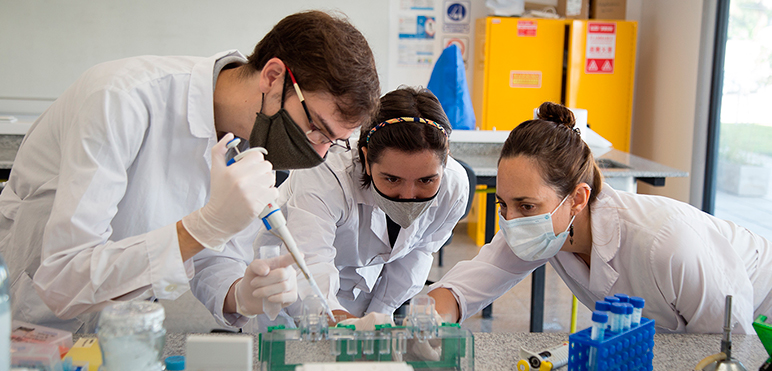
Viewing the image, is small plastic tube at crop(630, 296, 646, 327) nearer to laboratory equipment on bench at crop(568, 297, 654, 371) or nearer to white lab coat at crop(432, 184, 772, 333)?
laboratory equipment on bench at crop(568, 297, 654, 371)

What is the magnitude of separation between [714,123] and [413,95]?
12.1 feet

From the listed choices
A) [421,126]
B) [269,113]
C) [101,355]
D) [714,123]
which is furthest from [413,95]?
[714,123]

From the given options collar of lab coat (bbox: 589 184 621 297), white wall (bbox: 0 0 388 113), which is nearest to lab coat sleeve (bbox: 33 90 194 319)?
collar of lab coat (bbox: 589 184 621 297)

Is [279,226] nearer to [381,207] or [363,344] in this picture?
[363,344]

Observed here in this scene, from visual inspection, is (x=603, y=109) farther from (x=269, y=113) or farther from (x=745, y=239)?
(x=269, y=113)

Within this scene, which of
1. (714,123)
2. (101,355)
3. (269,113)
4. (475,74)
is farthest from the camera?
(475,74)

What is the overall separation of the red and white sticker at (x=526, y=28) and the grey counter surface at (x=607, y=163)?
1669 mm

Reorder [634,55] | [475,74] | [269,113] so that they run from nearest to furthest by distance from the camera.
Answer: [269,113], [634,55], [475,74]

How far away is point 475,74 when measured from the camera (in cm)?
539

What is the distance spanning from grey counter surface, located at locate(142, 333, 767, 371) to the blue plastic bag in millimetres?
3189

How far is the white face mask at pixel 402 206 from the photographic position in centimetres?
154

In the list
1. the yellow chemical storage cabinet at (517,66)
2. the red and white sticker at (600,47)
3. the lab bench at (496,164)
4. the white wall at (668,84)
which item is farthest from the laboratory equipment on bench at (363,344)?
the red and white sticker at (600,47)

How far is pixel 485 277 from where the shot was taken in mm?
1505

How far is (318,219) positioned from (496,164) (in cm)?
166
